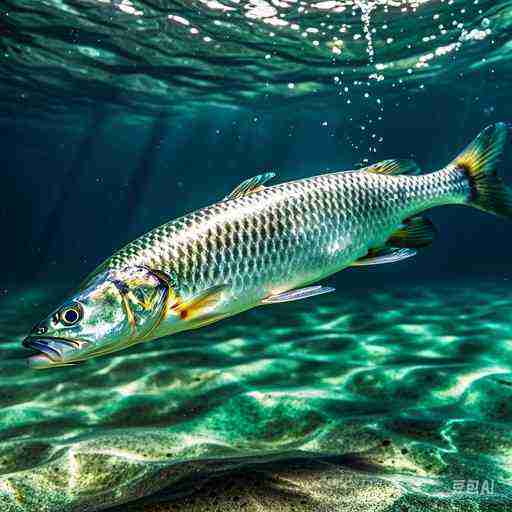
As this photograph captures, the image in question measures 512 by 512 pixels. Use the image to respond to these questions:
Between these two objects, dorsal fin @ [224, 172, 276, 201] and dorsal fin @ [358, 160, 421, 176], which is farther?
dorsal fin @ [358, 160, 421, 176]

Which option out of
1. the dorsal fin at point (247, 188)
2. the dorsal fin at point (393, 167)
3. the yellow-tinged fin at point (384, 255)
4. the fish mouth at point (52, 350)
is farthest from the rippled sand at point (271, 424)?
the dorsal fin at point (393, 167)

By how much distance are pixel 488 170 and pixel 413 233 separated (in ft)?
2.86

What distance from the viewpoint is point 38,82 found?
22047 millimetres

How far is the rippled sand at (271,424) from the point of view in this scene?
2.51m

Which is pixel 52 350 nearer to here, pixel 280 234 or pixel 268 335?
pixel 280 234

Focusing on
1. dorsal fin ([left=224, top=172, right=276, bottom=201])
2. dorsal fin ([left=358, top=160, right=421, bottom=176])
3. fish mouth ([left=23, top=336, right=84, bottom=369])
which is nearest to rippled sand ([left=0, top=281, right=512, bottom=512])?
fish mouth ([left=23, top=336, right=84, bottom=369])

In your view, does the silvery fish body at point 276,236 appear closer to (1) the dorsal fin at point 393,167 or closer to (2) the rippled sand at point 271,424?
(1) the dorsal fin at point 393,167

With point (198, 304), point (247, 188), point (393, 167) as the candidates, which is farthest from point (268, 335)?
point (198, 304)

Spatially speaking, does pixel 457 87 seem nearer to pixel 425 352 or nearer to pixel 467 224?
pixel 467 224

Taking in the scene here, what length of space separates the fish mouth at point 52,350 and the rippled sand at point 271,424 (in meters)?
0.85

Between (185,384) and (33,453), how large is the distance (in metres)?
2.12

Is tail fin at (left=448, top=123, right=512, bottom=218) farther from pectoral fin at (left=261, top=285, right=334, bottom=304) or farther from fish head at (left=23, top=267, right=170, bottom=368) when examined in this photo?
fish head at (left=23, top=267, right=170, bottom=368)

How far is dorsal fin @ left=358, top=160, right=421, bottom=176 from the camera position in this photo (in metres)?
3.51

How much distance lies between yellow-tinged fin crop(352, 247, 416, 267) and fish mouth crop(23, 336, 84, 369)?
1.89 metres
